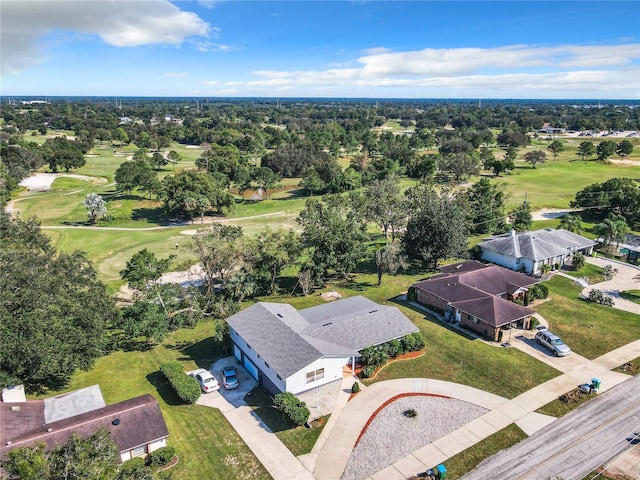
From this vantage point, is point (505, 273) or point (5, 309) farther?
point (505, 273)

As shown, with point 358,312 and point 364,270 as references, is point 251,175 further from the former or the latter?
point 358,312

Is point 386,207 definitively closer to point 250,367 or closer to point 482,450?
point 250,367

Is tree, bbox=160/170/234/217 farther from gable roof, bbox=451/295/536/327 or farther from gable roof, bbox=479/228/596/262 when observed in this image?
gable roof, bbox=451/295/536/327

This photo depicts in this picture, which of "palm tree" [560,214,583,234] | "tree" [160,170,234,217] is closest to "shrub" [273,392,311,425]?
"palm tree" [560,214,583,234]

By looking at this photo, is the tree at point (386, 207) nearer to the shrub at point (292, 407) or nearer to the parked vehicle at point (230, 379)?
the parked vehicle at point (230, 379)

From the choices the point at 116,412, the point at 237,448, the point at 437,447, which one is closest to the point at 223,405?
the point at 237,448

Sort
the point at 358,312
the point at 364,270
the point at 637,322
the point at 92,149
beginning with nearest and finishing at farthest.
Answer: the point at 358,312 → the point at 637,322 → the point at 364,270 → the point at 92,149
